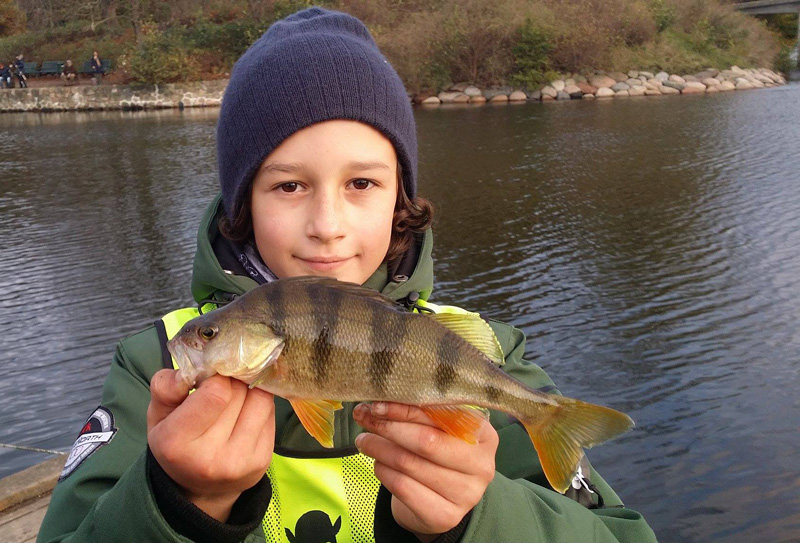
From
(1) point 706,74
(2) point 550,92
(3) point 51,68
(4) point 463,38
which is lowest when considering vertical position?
(3) point 51,68

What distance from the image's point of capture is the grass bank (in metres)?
42.7

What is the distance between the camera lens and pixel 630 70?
144 feet

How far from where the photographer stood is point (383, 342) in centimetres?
206

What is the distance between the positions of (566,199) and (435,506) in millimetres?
15946

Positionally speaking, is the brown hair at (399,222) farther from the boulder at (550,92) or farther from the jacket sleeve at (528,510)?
the boulder at (550,92)

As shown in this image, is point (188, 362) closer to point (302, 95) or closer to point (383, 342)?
point (383, 342)

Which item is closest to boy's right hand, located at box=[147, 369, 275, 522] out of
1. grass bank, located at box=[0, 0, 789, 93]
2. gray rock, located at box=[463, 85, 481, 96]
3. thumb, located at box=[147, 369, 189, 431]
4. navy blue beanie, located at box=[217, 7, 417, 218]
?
thumb, located at box=[147, 369, 189, 431]

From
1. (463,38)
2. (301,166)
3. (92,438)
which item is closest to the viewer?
(92,438)

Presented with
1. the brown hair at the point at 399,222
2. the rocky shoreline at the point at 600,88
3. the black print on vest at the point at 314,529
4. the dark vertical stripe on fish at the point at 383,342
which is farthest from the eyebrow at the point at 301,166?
the rocky shoreline at the point at 600,88

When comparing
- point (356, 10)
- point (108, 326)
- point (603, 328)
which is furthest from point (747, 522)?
point (356, 10)

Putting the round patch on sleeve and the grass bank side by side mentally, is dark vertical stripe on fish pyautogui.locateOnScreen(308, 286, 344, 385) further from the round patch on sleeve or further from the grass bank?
the grass bank

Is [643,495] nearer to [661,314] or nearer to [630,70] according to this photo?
[661,314]

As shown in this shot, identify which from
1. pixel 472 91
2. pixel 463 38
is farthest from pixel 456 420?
pixel 463 38

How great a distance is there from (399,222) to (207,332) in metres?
1.37
